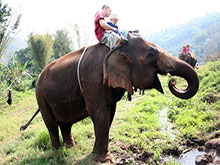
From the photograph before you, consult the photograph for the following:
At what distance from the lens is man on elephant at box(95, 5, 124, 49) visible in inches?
150

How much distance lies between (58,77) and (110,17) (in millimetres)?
1416

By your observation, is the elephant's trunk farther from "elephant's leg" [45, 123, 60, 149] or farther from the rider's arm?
"elephant's leg" [45, 123, 60, 149]

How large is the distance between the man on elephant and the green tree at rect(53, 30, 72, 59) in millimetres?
30399

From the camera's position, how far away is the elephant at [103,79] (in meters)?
3.46

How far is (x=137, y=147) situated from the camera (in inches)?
190

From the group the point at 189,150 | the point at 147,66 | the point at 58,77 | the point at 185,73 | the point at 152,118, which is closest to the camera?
the point at 185,73

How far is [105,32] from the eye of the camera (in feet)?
12.7

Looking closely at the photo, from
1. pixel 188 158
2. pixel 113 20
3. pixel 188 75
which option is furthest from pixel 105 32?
pixel 188 158

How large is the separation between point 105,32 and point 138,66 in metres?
0.84

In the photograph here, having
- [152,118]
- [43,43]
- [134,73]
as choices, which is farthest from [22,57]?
[134,73]

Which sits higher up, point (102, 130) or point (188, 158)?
point (102, 130)

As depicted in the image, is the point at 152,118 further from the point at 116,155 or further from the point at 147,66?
the point at 147,66

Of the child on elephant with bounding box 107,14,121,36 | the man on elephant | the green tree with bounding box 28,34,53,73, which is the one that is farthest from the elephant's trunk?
the green tree with bounding box 28,34,53,73

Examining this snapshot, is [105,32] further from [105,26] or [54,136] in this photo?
[54,136]
